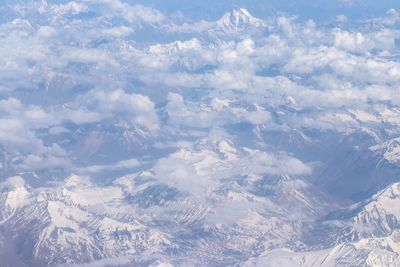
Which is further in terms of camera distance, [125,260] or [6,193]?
[6,193]

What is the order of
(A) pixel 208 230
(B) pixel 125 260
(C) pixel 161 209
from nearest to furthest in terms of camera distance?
(B) pixel 125 260
(A) pixel 208 230
(C) pixel 161 209

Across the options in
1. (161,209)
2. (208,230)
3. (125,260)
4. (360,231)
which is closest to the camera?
(125,260)

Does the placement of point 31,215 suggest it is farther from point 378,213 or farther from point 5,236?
point 378,213

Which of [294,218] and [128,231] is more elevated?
[294,218]

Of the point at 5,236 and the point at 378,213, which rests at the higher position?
the point at 378,213

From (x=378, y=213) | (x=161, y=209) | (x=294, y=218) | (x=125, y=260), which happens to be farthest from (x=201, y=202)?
(x=378, y=213)

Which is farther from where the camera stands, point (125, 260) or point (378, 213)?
point (378, 213)

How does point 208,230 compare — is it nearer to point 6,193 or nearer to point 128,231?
point 128,231

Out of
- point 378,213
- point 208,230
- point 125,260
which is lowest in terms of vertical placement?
point 125,260

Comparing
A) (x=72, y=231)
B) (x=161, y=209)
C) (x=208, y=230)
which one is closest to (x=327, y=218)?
(x=208, y=230)
